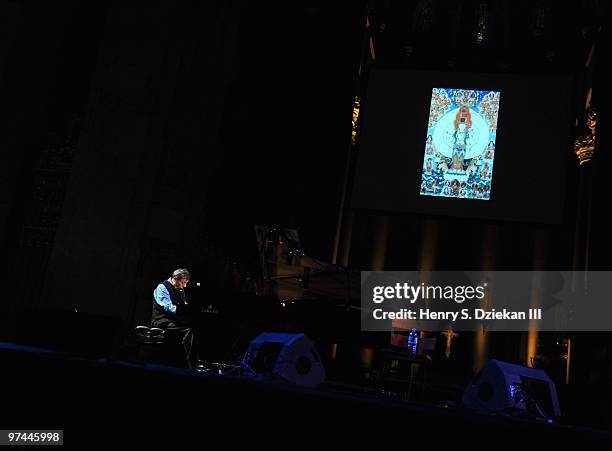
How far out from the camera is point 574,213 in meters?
11.6

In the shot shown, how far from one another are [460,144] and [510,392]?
296 inches

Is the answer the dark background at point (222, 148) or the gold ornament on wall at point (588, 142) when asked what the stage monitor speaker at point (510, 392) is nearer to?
the dark background at point (222, 148)

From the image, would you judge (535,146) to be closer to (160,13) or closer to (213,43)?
(213,43)

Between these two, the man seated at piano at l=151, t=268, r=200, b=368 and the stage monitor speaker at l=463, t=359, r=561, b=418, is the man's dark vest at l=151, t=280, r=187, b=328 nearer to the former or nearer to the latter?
the man seated at piano at l=151, t=268, r=200, b=368

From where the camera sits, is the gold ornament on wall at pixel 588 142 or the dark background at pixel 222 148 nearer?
the dark background at pixel 222 148

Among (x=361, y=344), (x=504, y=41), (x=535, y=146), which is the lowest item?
(x=361, y=344)

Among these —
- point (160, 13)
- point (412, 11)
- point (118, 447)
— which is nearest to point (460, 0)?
point (412, 11)

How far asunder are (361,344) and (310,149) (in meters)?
5.37

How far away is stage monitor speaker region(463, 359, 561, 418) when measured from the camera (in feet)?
13.9

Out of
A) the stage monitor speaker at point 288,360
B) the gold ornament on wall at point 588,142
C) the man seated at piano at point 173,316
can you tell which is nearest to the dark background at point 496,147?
the gold ornament on wall at point 588,142

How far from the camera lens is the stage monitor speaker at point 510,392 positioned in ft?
13.9

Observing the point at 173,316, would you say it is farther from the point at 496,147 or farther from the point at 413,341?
the point at 496,147

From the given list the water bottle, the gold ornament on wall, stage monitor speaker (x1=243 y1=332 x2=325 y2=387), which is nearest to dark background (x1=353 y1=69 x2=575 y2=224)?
the gold ornament on wall

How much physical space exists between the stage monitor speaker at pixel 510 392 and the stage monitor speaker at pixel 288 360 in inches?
53.8
